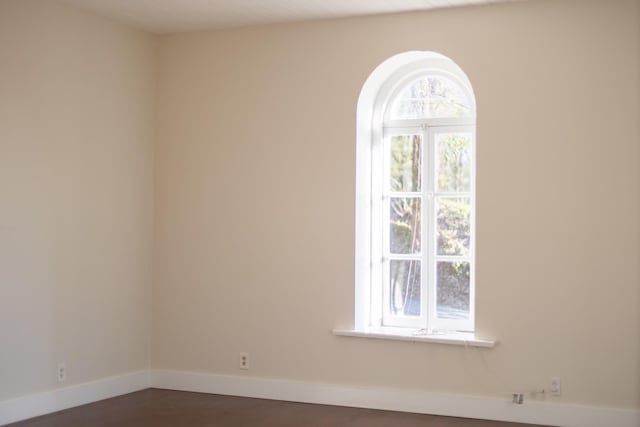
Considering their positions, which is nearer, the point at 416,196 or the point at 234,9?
the point at 234,9

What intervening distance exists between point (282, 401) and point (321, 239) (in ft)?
4.00

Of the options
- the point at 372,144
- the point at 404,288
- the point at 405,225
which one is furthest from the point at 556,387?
the point at 372,144

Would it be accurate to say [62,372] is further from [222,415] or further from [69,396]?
[222,415]

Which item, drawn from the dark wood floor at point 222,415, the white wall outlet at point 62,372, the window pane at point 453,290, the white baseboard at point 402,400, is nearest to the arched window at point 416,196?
the window pane at point 453,290

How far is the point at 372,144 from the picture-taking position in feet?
20.1

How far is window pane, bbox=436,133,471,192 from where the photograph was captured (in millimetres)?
5855

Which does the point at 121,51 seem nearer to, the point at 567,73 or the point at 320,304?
the point at 320,304

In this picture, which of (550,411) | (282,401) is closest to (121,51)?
(282,401)

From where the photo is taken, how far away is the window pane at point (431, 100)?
589cm

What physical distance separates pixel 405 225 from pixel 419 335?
2.80ft

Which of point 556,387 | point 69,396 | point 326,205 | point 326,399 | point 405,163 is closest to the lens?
point 556,387

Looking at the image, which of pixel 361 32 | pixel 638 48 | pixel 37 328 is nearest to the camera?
pixel 638 48

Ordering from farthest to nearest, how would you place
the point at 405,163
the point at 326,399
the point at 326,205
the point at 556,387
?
the point at 405,163 → the point at 326,205 → the point at 326,399 → the point at 556,387

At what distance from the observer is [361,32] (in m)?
5.82
